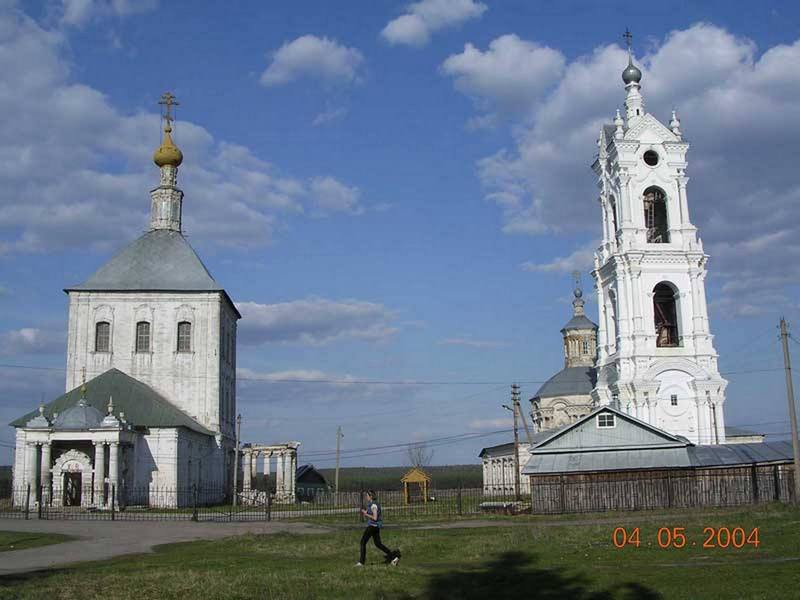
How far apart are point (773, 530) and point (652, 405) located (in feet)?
89.0

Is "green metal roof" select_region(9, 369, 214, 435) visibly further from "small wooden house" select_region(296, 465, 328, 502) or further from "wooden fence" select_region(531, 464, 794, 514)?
"small wooden house" select_region(296, 465, 328, 502)

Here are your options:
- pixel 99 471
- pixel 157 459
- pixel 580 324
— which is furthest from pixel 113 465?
pixel 580 324

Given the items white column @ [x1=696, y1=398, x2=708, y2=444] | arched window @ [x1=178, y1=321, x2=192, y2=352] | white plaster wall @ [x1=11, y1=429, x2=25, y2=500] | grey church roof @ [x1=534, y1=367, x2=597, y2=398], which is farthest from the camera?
grey church roof @ [x1=534, y1=367, x2=597, y2=398]

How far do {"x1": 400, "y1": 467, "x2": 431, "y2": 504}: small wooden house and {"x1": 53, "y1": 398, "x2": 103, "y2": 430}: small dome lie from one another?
19924mm

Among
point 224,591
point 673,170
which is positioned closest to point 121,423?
point 224,591

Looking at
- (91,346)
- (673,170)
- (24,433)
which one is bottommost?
(24,433)

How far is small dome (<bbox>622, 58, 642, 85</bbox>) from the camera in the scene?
53781 millimetres

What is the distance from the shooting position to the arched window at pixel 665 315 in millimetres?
49428

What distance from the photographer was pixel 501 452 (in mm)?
73188

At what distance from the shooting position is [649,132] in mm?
50875

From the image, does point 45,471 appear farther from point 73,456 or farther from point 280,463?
point 280,463

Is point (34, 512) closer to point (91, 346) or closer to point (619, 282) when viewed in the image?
point (91, 346)

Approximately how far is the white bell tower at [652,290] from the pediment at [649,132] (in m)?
0.06

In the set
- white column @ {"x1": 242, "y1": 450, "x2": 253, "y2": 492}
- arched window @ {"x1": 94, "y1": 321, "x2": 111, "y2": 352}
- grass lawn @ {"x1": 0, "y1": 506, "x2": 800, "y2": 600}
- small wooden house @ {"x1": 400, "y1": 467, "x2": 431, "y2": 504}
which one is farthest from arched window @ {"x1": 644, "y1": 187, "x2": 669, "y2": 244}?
arched window @ {"x1": 94, "y1": 321, "x2": 111, "y2": 352}
